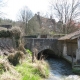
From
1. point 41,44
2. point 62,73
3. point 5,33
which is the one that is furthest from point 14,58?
point 41,44

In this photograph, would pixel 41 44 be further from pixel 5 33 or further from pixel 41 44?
pixel 5 33

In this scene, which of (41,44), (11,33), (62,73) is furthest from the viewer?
(41,44)

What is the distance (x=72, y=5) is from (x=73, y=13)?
6.28 feet

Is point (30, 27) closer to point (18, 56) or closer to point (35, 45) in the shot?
point (35, 45)

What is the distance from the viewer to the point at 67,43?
2245 cm

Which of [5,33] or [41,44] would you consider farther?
[41,44]

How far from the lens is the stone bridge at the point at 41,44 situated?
20419 millimetres

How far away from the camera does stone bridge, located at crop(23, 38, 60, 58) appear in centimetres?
2042

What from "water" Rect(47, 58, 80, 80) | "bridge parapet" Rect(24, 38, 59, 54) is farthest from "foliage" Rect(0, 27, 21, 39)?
"water" Rect(47, 58, 80, 80)

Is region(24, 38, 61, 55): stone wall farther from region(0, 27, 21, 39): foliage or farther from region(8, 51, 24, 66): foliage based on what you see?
region(8, 51, 24, 66): foliage

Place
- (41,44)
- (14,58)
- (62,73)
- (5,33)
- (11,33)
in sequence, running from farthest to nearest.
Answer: (41,44) < (11,33) < (5,33) < (62,73) < (14,58)

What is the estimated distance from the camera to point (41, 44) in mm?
21469

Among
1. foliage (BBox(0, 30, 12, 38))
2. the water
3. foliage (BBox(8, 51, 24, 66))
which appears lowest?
the water

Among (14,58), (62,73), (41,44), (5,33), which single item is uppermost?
(5,33)
